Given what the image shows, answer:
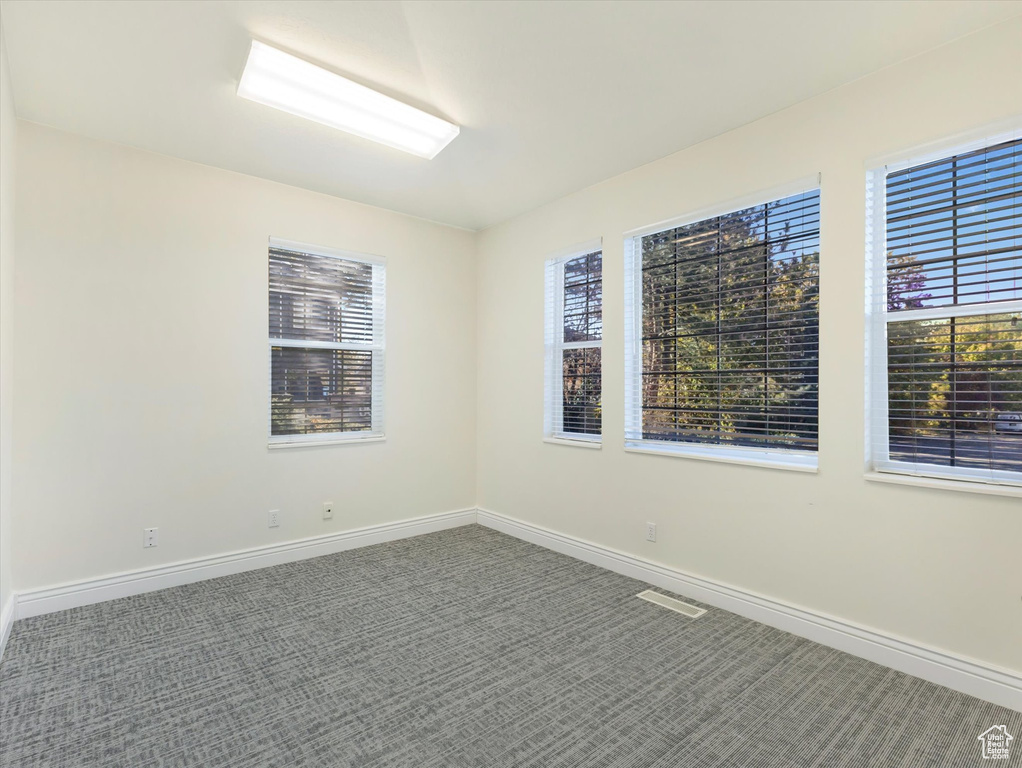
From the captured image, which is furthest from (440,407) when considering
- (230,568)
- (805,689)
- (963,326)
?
(963,326)

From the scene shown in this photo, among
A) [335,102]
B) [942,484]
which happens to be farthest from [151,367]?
[942,484]

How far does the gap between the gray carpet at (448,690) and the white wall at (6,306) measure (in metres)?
0.46

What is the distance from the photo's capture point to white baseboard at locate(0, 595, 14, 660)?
240cm

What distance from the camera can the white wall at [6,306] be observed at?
2365 millimetres

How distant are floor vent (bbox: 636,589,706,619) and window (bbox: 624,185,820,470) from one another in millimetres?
866

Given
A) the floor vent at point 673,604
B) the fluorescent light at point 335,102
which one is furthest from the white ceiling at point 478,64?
the floor vent at point 673,604

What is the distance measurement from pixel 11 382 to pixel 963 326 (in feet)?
15.1

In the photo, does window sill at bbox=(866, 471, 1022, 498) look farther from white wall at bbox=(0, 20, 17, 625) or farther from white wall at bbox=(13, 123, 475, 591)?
white wall at bbox=(0, 20, 17, 625)

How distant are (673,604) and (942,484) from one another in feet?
4.78

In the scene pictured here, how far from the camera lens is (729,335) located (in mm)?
3016

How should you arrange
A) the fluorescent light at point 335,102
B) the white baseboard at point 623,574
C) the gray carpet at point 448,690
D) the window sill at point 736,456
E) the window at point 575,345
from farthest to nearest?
the window at point 575,345 < the window sill at point 736,456 < the fluorescent light at point 335,102 < the white baseboard at point 623,574 < the gray carpet at point 448,690

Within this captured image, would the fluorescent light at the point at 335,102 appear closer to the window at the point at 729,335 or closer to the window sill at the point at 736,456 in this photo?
the window at the point at 729,335

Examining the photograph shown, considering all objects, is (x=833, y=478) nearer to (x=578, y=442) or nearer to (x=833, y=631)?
(x=833, y=631)

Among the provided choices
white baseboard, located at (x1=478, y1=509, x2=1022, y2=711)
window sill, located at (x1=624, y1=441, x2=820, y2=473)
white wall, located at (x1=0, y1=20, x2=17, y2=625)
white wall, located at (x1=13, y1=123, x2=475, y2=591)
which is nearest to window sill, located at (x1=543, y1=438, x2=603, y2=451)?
window sill, located at (x1=624, y1=441, x2=820, y2=473)
